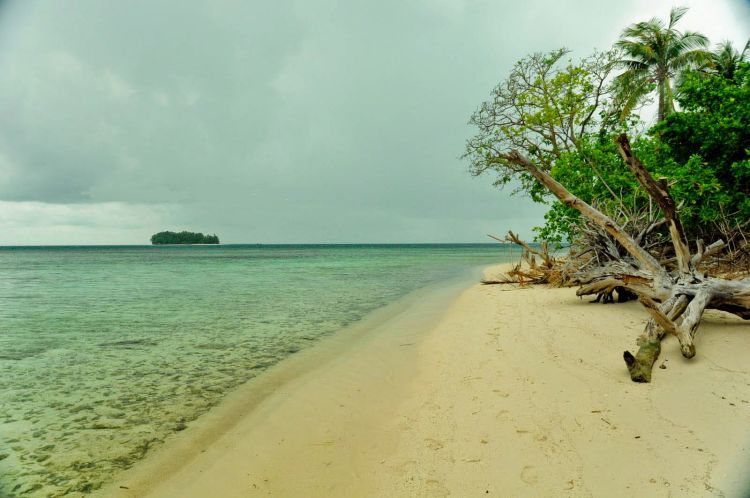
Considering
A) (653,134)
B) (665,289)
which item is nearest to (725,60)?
(653,134)

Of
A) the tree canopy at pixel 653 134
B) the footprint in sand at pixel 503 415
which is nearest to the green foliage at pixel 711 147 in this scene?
the tree canopy at pixel 653 134

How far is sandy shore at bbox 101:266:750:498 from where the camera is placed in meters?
2.72

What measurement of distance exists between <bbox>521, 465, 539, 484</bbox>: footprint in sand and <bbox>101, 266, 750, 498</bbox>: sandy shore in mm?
14

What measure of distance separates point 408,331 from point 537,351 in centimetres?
302

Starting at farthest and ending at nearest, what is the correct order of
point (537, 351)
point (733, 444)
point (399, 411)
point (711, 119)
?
point (711, 119)
point (537, 351)
point (399, 411)
point (733, 444)

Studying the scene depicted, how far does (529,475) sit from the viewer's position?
274 cm

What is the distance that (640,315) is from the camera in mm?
7262

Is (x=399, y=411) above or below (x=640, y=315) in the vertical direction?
below

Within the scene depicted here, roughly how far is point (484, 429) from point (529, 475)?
69cm

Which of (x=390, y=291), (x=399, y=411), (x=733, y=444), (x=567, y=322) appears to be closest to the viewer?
(x=733, y=444)

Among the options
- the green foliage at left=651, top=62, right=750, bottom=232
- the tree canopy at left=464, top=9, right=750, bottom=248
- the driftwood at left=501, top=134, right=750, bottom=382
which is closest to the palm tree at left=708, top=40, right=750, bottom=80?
the tree canopy at left=464, top=9, right=750, bottom=248

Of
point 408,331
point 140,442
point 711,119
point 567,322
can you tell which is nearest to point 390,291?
point 408,331

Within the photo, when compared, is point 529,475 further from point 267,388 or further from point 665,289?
point 665,289

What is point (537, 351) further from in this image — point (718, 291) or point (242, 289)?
point (242, 289)
